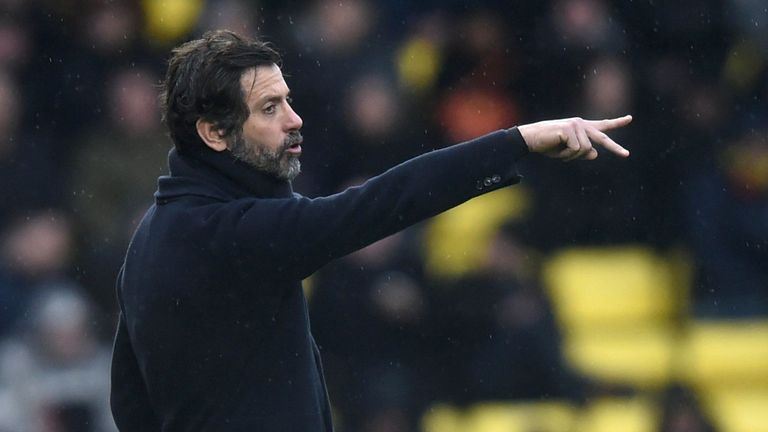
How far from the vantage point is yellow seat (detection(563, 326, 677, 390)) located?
18.9 feet

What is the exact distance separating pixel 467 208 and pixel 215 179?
9.63 feet

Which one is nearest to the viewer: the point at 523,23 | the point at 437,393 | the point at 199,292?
the point at 199,292

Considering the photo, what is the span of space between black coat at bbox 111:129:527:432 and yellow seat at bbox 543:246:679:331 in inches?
113

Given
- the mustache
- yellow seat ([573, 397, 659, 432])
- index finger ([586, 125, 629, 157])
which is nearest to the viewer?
index finger ([586, 125, 629, 157])

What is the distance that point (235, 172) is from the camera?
117 inches

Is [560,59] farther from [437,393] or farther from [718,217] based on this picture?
[437,393]

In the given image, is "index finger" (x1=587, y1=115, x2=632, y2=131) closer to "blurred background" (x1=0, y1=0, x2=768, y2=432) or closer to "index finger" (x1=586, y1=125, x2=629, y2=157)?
"index finger" (x1=586, y1=125, x2=629, y2=157)

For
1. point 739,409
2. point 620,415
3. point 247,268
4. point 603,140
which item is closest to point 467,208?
point 620,415

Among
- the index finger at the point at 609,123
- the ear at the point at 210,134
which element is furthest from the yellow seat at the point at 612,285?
the index finger at the point at 609,123

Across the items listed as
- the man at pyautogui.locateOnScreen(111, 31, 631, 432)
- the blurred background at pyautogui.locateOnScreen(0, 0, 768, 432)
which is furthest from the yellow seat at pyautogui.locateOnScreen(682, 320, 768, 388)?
the man at pyautogui.locateOnScreen(111, 31, 631, 432)

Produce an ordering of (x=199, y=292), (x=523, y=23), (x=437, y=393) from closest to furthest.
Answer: (x=199, y=292), (x=437, y=393), (x=523, y=23)

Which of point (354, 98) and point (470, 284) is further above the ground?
point (354, 98)

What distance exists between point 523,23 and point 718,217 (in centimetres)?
102

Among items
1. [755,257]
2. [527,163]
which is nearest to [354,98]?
[527,163]
